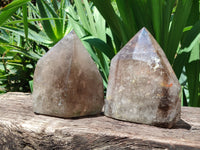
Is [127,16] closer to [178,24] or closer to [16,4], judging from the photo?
[178,24]

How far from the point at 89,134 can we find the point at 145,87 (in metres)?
0.20

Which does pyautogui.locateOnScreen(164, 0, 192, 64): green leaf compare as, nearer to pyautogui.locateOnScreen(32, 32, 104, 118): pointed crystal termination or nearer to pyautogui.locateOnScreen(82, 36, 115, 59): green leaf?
pyautogui.locateOnScreen(82, 36, 115, 59): green leaf

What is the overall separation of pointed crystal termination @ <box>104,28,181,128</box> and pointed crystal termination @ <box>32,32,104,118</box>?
81 mm

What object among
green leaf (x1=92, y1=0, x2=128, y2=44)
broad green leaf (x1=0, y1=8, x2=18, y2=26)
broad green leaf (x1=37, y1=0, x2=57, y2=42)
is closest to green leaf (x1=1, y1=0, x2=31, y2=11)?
broad green leaf (x1=0, y1=8, x2=18, y2=26)

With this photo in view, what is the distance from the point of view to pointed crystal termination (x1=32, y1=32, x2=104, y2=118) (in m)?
0.80

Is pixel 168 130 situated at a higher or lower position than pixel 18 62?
lower

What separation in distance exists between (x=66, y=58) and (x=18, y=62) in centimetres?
105

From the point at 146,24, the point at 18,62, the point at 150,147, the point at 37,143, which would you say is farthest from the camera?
the point at 18,62

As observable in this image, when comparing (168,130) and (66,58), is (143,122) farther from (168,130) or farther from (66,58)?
(66,58)

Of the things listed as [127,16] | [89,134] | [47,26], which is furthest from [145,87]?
[47,26]

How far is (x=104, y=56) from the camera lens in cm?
141

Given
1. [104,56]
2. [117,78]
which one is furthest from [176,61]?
[117,78]

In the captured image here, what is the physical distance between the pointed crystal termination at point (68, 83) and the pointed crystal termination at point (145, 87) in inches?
3.2

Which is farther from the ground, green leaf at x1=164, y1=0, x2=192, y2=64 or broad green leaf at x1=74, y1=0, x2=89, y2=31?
broad green leaf at x1=74, y1=0, x2=89, y2=31
